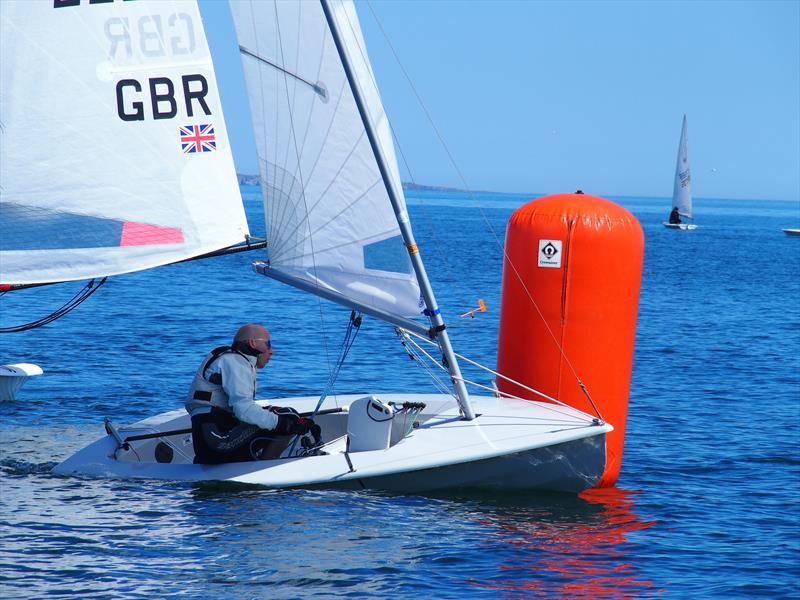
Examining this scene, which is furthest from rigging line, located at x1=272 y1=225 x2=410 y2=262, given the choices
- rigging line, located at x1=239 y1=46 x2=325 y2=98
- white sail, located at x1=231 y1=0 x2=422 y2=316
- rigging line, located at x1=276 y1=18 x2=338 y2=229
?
rigging line, located at x1=239 y1=46 x2=325 y2=98

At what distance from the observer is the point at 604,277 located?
32.4ft

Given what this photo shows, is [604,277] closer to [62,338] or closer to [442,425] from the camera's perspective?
[442,425]

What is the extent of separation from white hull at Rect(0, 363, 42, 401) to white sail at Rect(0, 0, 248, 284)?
192 inches

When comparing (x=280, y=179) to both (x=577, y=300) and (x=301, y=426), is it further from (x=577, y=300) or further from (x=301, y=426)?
(x=577, y=300)

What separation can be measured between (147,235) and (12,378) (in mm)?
5154

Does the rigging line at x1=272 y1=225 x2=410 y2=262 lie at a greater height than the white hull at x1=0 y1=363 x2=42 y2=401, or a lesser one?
greater

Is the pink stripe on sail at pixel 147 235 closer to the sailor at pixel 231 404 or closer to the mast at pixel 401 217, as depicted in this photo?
the sailor at pixel 231 404

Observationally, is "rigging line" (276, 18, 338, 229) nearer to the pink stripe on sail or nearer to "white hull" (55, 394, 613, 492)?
the pink stripe on sail

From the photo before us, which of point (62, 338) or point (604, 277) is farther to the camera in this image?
point (62, 338)

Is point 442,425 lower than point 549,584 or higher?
higher

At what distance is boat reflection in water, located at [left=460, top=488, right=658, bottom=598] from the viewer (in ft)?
25.6

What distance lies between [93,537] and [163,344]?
11599 millimetres

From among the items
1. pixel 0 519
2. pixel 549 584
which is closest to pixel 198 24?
pixel 0 519

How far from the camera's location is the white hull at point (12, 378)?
44.3ft
